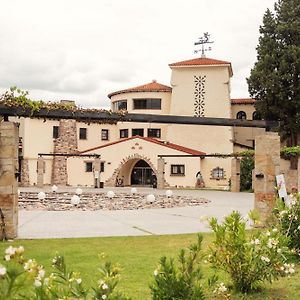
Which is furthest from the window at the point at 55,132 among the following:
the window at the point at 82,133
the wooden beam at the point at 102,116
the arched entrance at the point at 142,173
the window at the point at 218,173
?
the wooden beam at the point at 102,116

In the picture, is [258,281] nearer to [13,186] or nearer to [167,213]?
[13,186]

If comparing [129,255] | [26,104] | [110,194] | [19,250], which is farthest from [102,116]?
[110,194]

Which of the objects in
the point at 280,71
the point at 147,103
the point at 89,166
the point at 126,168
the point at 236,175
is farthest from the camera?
the point at 147,103

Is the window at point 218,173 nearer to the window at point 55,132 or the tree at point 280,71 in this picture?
the tree at point 280,71

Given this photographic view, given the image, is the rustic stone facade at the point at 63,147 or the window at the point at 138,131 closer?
the rustic stone facade at the point at 63,147

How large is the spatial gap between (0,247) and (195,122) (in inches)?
261

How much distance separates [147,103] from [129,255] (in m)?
39.7

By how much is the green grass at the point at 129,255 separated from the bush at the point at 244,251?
34 centimetres

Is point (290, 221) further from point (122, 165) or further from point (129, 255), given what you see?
point (122, 165)

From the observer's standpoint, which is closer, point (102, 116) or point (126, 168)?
point (102, 116)

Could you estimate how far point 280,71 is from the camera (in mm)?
39125

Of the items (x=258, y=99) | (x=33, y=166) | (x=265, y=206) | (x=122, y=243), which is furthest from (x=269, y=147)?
(x=33, y=166)

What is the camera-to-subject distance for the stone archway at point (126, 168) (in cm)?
4388

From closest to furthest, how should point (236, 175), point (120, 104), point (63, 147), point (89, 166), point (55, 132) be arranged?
Answer: point (236, 175) < point (89, 166) < point (63, 147) < point (55, 132) < point (120, 104)
